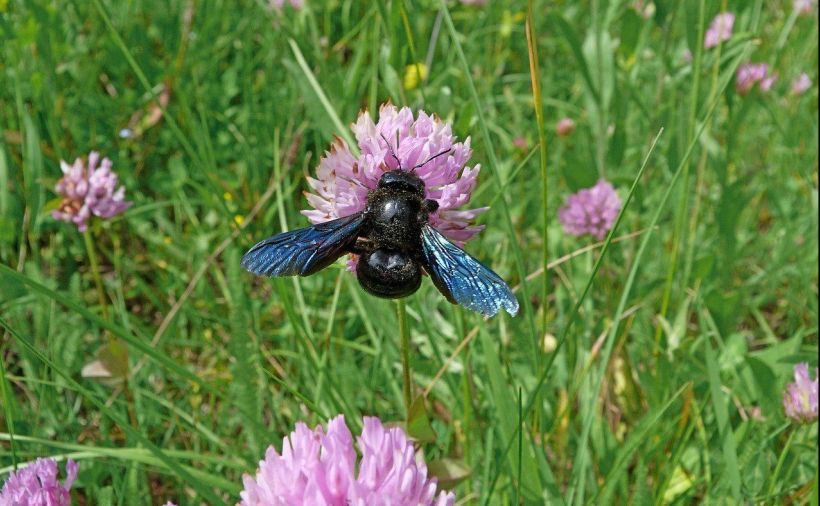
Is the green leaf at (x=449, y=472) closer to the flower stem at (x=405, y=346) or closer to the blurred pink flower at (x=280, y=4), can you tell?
the flower stem at (x=405, y=346)

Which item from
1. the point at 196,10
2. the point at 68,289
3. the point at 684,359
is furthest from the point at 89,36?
the point at 684,359

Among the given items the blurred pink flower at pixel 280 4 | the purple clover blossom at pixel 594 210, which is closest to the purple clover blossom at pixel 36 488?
the purple clover blossom at pixel 594 210

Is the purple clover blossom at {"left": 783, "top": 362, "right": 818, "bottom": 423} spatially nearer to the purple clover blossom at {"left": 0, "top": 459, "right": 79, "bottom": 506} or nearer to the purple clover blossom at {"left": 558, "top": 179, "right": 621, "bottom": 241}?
the purple clover blossom at {"left": 558, "top": 179, "right": 621, "bottom": 241}

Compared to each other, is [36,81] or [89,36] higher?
[89,36]

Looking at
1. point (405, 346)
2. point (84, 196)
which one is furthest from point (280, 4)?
point (405, 346)

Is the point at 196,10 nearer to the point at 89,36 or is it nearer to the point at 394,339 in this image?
the point at 89,36

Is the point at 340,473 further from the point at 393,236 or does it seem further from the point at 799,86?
the point at 799,86
